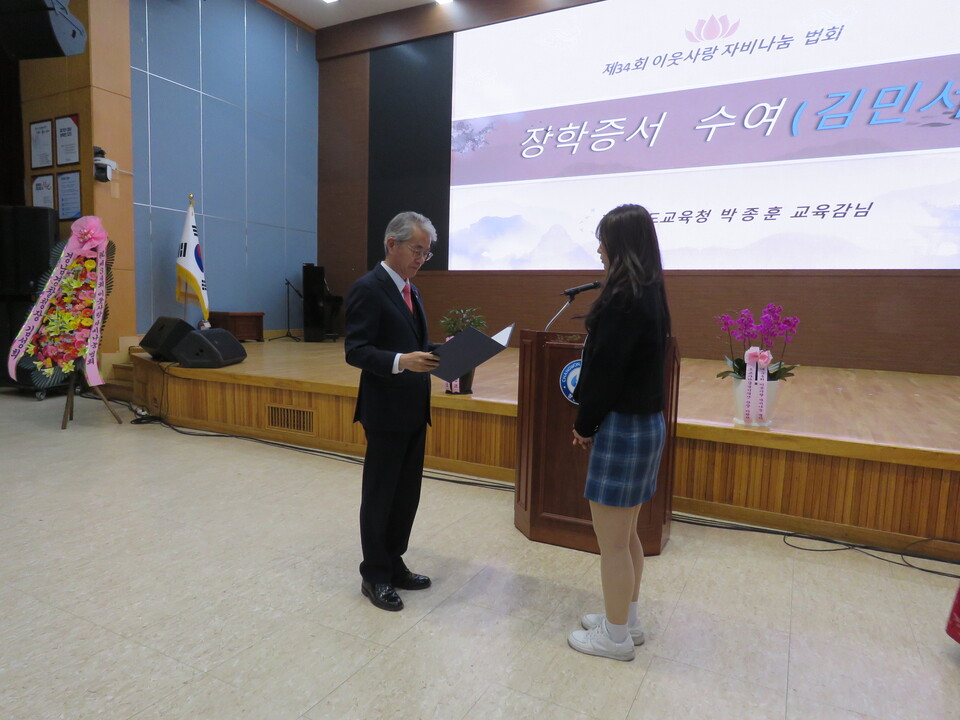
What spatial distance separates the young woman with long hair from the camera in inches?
52.5

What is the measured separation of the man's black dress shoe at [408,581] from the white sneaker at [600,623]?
0.51 metres

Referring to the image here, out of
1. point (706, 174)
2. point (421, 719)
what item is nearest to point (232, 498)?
point (421, 719)

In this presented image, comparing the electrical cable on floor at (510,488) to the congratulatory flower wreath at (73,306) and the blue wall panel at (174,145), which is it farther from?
the blue wall panel at (174,145)

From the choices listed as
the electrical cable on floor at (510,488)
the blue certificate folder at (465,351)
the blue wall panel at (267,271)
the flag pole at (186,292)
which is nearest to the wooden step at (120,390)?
the electrical cable on floor at (510,488)

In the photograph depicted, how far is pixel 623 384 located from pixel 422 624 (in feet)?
2.96

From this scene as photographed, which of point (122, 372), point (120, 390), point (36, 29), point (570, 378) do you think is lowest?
point (120, 390)

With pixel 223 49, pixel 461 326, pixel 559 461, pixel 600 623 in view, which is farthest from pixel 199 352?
pixel 223 49

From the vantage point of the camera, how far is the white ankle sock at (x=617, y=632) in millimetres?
1513

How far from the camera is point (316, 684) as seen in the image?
1.39 m

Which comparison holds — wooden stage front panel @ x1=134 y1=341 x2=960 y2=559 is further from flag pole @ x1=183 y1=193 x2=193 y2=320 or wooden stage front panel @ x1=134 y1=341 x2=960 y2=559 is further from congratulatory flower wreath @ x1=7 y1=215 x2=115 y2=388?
flag pole @ x1=183 y1=193 x2=193 y2=320

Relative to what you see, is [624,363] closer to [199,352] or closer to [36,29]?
[36,29]

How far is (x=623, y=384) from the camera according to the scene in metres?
1.37

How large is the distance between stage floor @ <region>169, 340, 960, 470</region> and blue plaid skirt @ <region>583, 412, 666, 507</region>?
4.11ft

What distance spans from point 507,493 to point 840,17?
193 inches
